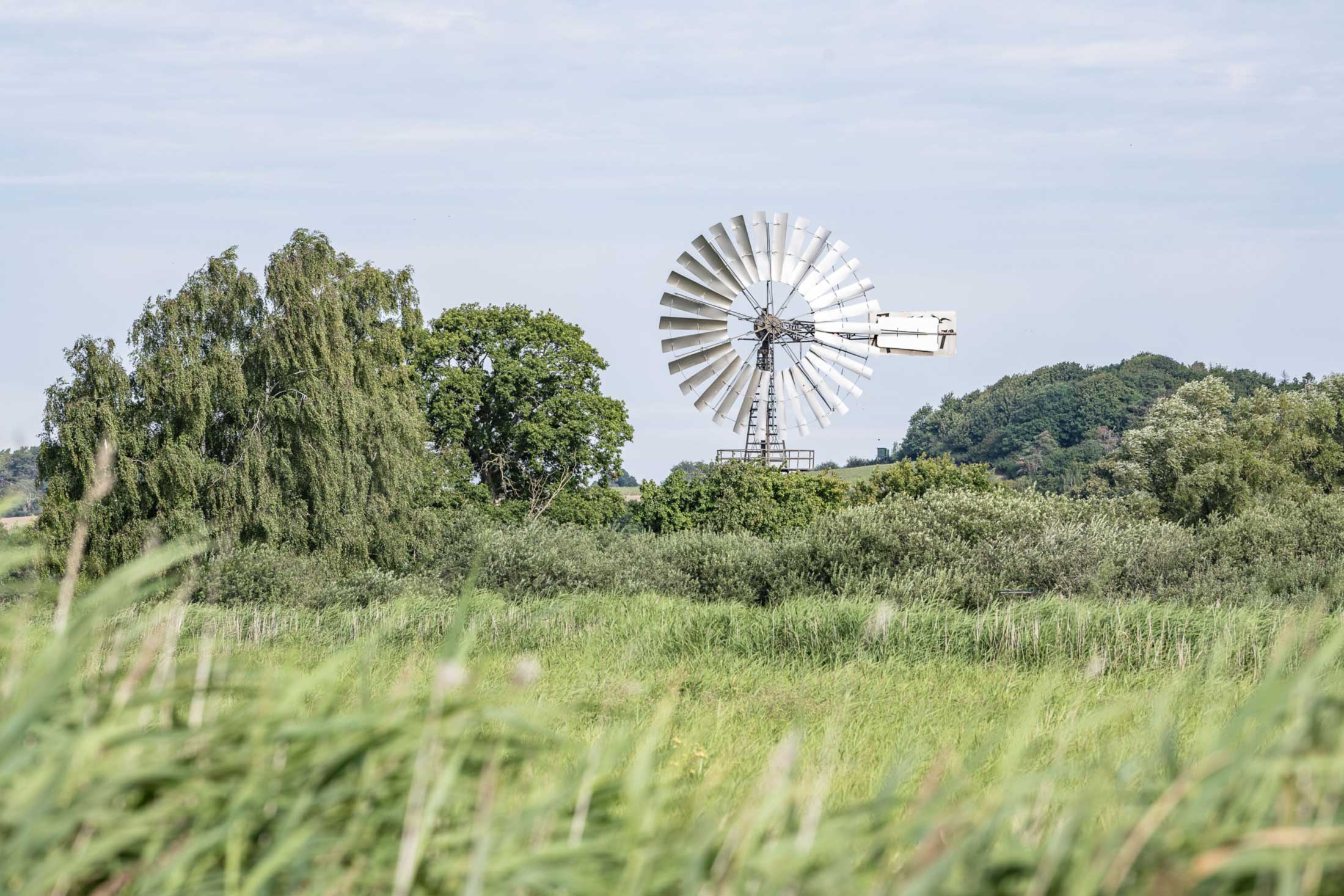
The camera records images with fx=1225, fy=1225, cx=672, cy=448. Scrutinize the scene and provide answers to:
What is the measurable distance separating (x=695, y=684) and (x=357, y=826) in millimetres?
10167

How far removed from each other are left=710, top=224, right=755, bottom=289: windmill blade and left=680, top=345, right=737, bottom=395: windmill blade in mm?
2643

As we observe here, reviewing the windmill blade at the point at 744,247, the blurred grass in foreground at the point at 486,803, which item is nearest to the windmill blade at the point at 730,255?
the windmill blade at the point at 744,247

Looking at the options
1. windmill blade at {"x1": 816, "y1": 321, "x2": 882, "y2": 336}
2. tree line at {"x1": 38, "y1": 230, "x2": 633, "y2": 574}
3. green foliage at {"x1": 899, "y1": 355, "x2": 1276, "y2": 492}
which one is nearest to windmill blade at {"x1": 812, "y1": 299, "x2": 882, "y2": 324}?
windmill blade at {"x1": 816, "y1": 321, "x2": 882, "y2": 336}

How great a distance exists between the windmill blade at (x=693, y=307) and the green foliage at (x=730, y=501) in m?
5.29

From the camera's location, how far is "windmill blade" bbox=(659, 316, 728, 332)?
35844mm

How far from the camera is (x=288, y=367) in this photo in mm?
22500

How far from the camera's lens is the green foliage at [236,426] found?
21.5m

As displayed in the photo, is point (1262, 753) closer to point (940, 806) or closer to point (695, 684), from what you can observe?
point (940, 806)

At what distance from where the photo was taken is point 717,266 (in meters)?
35.2

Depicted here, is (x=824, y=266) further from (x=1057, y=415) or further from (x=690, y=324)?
(x=1057, y=415)

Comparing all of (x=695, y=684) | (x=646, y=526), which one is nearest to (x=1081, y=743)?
(x=695, y=684)

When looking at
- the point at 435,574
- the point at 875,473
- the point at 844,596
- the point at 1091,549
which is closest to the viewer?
the point at 844,596

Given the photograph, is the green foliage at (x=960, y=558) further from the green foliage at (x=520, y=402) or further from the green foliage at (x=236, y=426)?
the green foliage at (x=520, y=402)

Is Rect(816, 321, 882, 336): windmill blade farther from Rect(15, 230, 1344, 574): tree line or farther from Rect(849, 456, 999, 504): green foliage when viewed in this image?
Rect(849, 456, 999, 504): green foliage
